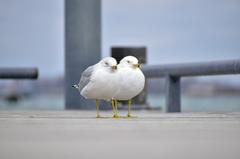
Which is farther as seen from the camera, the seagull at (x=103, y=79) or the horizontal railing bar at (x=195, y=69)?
the horizontal railing bar at (x=195, y=69)

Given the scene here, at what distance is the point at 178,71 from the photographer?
9.86m

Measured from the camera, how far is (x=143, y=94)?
13.1 m

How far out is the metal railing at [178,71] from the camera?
9125 mm

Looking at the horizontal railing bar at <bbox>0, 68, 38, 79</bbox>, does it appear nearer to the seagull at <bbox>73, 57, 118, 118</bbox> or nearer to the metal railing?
the metal railing

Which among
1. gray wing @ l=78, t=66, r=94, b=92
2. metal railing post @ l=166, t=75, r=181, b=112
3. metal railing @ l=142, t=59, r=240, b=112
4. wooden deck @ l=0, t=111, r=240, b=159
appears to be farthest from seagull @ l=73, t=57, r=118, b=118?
metal railing post @ l=166, t=75, r=181, b=112

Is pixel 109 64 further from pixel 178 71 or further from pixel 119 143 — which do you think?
pixel 178 71

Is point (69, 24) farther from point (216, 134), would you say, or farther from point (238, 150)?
point (238, 150)

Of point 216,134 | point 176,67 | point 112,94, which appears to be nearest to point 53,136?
point 216,134

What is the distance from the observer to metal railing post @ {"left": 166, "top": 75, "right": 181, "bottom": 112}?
10.1 metres

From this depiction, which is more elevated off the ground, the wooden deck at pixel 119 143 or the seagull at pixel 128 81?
the seagull at pixel 128 81

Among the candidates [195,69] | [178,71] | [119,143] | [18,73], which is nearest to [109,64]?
[119,143]

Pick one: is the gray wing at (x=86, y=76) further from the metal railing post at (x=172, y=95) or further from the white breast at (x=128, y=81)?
the metal railing post at (x=172, y=95)

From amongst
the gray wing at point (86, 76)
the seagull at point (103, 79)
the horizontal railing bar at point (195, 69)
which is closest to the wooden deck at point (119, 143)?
the seagull at point (103, 79)

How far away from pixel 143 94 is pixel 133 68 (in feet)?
21.2
